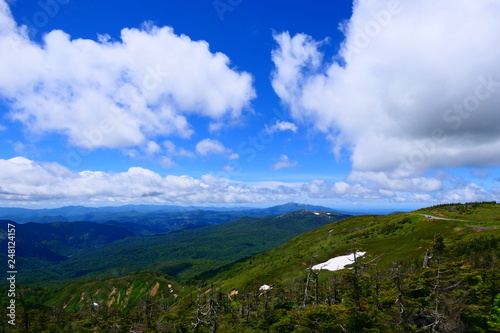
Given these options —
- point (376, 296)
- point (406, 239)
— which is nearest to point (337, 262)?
point (406, 239)

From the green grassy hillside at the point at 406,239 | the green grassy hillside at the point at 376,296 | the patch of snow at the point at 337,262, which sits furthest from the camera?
the patch of snow at the point at 337,262

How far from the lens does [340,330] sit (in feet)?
77.7

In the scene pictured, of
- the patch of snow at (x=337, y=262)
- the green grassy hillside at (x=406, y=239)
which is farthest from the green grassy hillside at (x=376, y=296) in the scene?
→ the patch of snow at (x=337, y=262)

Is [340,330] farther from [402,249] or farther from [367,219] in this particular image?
[367,219]

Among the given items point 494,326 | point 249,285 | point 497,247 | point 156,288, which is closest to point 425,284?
point 494,326

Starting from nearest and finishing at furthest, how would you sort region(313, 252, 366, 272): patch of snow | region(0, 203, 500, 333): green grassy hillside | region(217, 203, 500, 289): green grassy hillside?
region(0, 203, 500, 333): green grassy hillside → region(217, 203, 500, 289): green grassy hillside → region(313, 252, 366, 272): patch of snow

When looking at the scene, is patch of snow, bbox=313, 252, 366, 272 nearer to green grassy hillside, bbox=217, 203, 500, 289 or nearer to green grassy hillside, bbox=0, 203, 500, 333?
green grassy hillside, bbox=217, 203, 500, 289

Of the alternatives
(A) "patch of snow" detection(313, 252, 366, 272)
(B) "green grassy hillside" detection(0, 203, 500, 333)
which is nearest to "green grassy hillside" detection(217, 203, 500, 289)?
(B) "green grassy hillside" detection(0, 203, 500, 333)

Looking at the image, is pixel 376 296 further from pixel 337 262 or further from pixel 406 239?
pixel 406 239

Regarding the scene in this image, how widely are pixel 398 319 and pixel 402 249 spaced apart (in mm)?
50552

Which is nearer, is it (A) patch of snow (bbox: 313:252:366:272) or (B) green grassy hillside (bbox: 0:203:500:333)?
(B) green grassy hillside (bbox: 0:203:500:333)

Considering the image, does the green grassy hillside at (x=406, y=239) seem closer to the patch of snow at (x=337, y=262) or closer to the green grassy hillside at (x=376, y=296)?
the green grassy hillside at (x=376, y=296)

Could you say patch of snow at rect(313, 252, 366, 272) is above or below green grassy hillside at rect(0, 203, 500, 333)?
below

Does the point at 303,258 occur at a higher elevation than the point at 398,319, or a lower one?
lower
